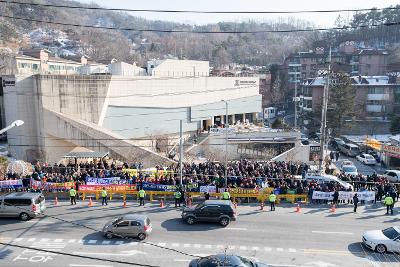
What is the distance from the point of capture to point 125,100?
52.4 m

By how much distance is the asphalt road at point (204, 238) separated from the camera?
16.6 metres

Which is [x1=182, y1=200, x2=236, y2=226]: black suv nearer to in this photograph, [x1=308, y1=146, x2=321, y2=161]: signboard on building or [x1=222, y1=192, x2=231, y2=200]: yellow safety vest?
[x1=222, y1=192, x2=231, y2=200]: yellow safety vest

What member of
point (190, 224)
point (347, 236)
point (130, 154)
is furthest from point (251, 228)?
point (130, 154)

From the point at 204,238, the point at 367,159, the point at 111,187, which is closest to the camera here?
the point at 204,238

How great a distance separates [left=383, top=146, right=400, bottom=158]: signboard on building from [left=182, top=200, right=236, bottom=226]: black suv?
25645mm

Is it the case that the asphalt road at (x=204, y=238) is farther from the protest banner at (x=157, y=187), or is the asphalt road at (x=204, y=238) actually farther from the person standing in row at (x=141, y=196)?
the protest banner at (x=157, y=187)

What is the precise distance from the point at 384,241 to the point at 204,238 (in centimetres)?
796

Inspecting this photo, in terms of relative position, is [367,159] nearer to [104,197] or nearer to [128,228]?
[104,197]

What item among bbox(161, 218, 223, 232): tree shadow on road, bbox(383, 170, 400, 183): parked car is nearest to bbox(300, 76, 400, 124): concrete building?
bbox(383, 170, 400, 183): parked car

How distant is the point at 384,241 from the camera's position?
1711cm

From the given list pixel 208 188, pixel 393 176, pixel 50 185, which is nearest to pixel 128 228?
pixel 208 188

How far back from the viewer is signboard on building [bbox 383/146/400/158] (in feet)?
128

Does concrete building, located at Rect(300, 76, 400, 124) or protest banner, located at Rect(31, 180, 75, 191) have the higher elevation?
concrete building, located at Rect(300, 76, 400, 124)

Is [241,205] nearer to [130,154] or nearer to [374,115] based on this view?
[130,154]
